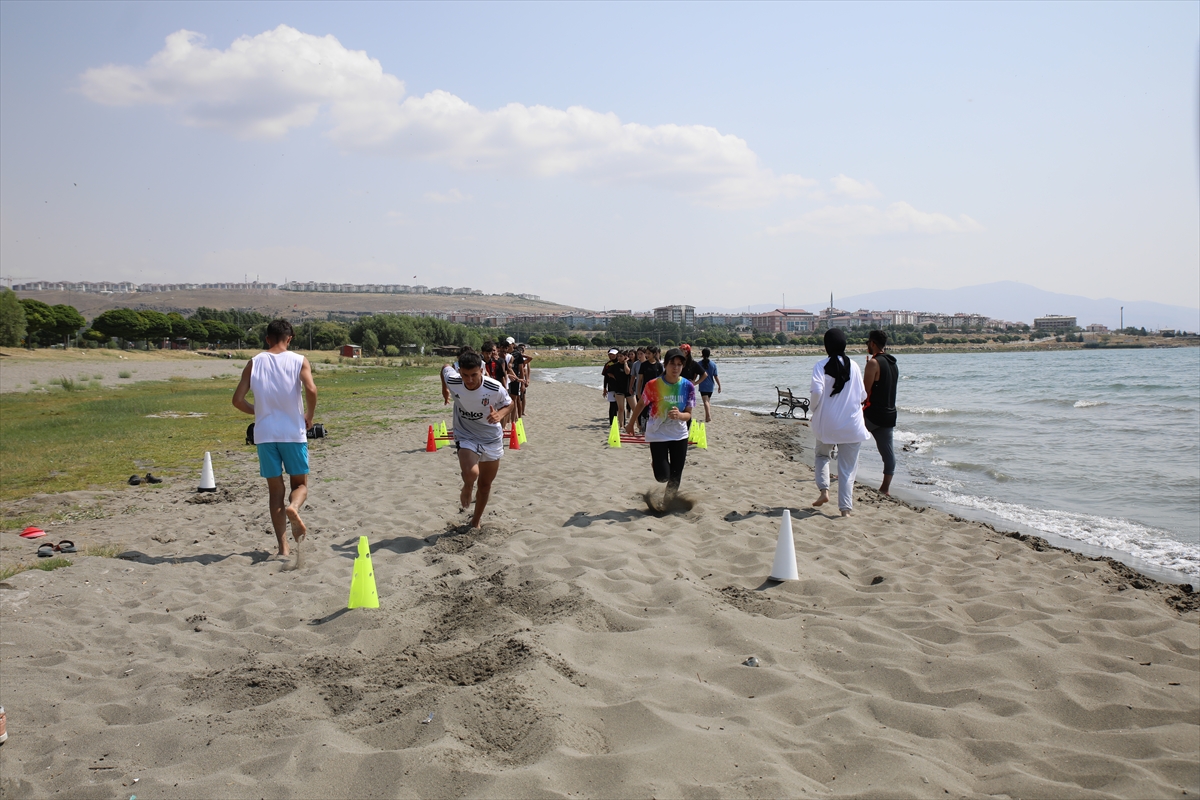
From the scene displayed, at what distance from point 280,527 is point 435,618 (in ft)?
7.65

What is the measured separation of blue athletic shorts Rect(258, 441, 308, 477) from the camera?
6.28 m

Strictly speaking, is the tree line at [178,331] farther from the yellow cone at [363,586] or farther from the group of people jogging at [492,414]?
the yellow cone at [363,586]

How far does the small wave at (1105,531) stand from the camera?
25.7 ft

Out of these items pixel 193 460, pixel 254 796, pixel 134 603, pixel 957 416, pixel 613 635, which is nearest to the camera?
pixel 254 796

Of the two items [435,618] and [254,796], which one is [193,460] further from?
[254,796]

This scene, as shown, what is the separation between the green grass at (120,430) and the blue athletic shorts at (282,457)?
4306mm

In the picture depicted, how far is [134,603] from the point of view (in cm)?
559

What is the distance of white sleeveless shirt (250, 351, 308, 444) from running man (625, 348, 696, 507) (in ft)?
11.3

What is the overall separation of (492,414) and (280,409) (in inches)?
73.2

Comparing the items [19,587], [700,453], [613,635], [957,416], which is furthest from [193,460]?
[957,416]

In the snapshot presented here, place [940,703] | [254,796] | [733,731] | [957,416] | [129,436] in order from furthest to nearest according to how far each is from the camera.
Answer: [957,416], [129,436], [940,703], [733,731], [254,796]

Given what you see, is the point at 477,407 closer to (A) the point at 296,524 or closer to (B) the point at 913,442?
(A) the point at 296,524

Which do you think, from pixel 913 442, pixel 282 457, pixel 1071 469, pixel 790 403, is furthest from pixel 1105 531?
pixel 790 403

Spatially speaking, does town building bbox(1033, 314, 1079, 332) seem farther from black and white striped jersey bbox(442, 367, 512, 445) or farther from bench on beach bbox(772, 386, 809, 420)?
black and white striped jersey bbox(442, 367, 512, 445)
